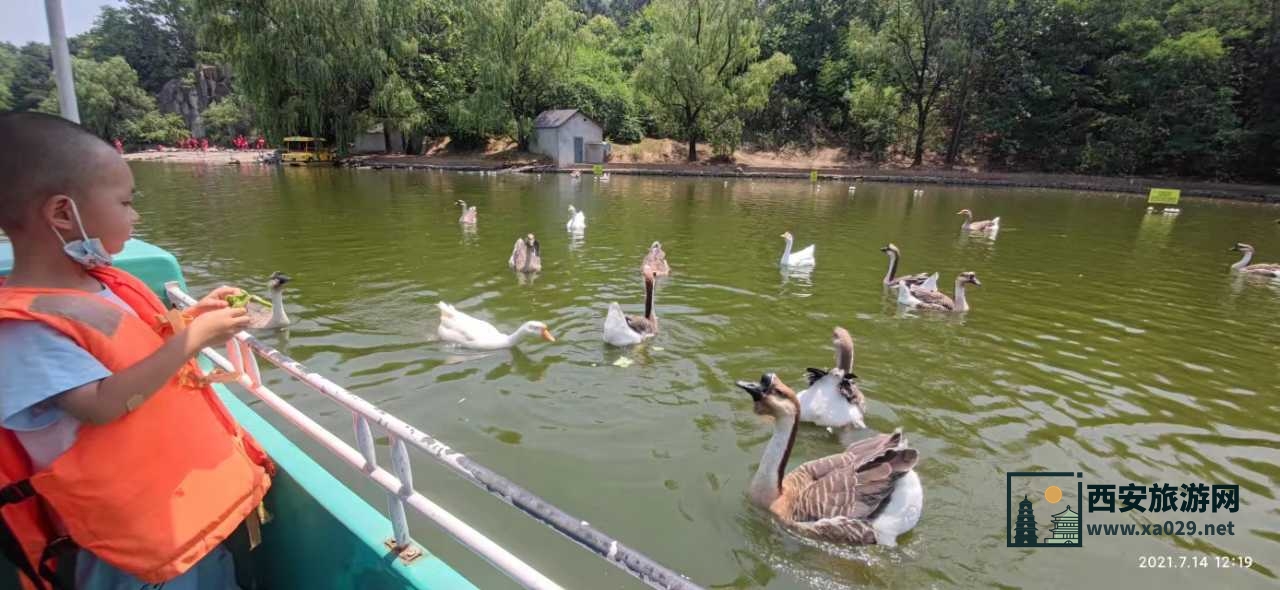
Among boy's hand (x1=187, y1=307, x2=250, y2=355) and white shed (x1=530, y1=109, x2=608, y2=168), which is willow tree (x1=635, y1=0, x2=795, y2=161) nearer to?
white shed (x1=530, y1=109, x2=608, y2=168)

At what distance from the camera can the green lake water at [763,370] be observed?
179 inches

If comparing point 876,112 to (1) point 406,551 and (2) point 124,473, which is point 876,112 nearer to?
(1) point 406,551

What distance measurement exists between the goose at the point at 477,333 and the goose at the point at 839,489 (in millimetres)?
3630

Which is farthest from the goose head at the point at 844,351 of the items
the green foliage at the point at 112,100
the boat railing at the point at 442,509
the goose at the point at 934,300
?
the green foliage at the point at 112,100

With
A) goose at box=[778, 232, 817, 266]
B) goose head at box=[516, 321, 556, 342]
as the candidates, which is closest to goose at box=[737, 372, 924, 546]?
goose head at box=[516, 321, 556, 342]

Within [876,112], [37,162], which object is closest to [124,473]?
[37,162]

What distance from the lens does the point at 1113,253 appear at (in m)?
16.4

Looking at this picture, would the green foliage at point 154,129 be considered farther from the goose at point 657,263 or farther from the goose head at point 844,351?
the goose head at point 844,351

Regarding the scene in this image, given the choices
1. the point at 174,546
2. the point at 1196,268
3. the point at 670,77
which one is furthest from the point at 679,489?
the point at 670,77

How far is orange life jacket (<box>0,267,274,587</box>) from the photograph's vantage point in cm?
173

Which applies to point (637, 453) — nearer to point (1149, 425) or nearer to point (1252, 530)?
point (1252, 530)

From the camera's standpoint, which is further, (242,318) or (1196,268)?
(1196,268)

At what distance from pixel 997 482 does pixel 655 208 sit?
19094 millimetres
